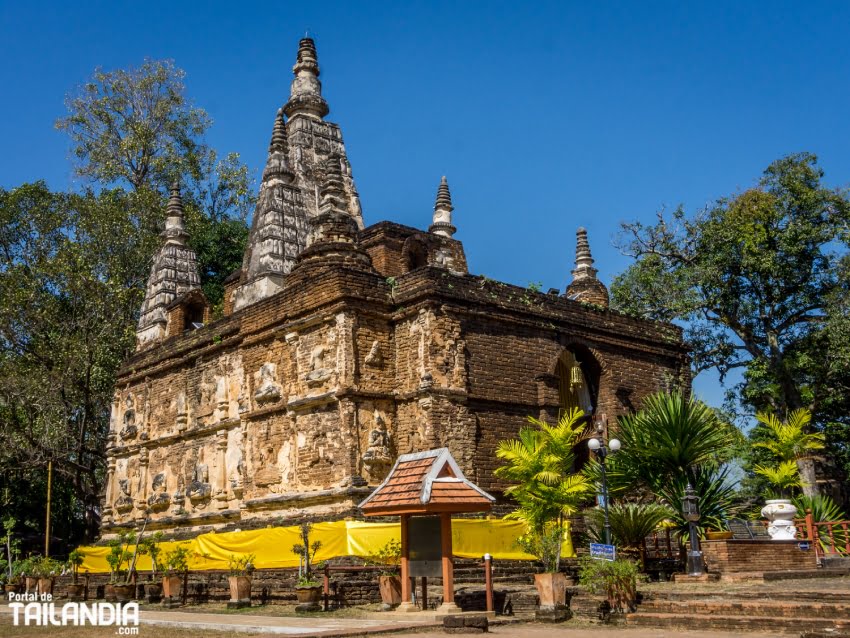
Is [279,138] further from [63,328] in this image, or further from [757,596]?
[757,596]

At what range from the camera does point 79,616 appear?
1455 cm

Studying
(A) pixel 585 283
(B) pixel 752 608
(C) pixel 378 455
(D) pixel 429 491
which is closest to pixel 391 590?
(D) pixel 429 491

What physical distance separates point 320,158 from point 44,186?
50.5 ft

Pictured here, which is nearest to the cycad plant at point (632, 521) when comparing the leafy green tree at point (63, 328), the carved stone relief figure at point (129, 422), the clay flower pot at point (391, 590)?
the clay flower pot at point (391, 590)

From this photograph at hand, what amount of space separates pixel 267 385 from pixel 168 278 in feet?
34.8

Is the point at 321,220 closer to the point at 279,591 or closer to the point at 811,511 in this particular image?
the point at 279,591

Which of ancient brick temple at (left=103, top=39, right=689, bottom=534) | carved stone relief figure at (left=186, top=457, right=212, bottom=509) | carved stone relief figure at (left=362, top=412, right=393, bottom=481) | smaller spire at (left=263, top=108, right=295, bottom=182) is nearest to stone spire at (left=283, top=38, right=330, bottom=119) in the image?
ancient brick temple at (left=103, top=39, right=689, bottom=534)

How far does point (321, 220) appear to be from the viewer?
21.1 metres

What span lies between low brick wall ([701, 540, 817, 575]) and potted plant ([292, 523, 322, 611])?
7.11 m

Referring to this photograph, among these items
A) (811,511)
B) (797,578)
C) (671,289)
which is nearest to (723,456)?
(811,511)

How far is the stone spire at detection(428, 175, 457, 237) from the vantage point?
24.5 metres

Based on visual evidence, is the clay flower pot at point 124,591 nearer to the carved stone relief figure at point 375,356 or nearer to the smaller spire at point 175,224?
the carved stone relief figure at point 375,356

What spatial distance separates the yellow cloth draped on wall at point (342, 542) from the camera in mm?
17094

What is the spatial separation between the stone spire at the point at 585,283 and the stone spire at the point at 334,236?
762 centimetres
